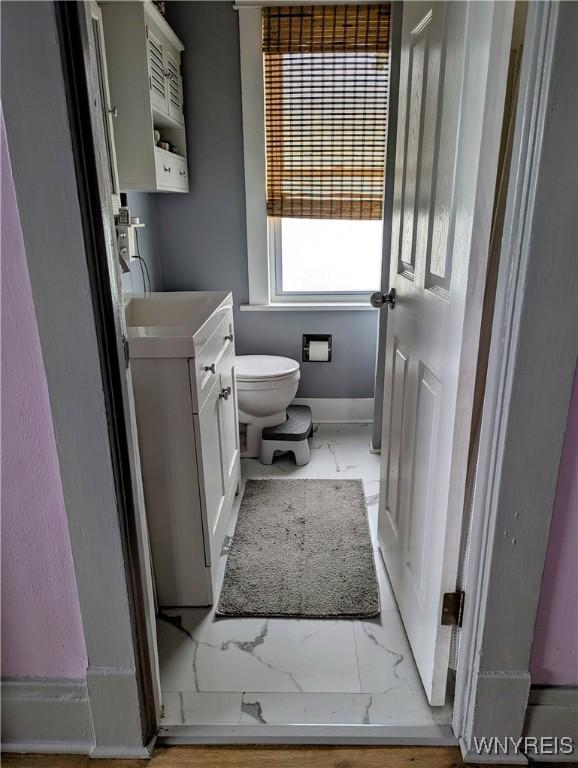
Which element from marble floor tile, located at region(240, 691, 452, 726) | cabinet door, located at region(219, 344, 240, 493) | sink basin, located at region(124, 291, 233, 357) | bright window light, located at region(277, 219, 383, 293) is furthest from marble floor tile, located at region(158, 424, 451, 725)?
bright window light, located at region(277, 219, 383, 293)

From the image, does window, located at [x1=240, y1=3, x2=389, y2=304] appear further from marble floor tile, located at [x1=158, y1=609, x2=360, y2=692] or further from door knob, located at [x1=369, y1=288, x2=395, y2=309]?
marble floor tile, located at [x1=158, y1=609, x2=360, y2=692]

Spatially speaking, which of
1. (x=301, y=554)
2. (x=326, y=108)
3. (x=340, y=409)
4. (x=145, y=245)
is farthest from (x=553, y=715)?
(x=326, y=108)

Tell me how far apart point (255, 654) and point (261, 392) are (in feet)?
4.04

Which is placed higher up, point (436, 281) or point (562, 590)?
point (436, 281)

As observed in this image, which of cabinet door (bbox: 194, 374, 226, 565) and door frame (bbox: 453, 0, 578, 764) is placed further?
cabinet door (bbox: 194, 374, 226, 565)

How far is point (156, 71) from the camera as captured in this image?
2.17m

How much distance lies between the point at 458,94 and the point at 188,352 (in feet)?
2.90

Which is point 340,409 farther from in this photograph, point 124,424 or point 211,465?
point 124,424

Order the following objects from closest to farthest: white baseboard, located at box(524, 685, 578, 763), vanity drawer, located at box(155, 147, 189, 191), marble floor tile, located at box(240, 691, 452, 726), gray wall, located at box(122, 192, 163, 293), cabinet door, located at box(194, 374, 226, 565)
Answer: white baseboard, located at box(524, 685, 578, 763) < marble floor tile, located at box(240, 691, 452, 726) < cabinet door, located at box(194, 374, 226, 565) < vanity drawer, located at box(155, 147, 189, 191) < gray wall, located at box(122, 192, 163, 293)

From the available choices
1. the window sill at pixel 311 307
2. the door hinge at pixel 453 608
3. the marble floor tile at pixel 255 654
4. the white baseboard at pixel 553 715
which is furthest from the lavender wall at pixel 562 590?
the window sill at pixel 311 307

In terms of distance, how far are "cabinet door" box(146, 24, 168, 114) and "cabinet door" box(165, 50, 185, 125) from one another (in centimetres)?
8

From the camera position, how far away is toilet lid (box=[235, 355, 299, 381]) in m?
2.51

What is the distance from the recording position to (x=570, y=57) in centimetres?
85

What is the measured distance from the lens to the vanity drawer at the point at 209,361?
5.01 feet
